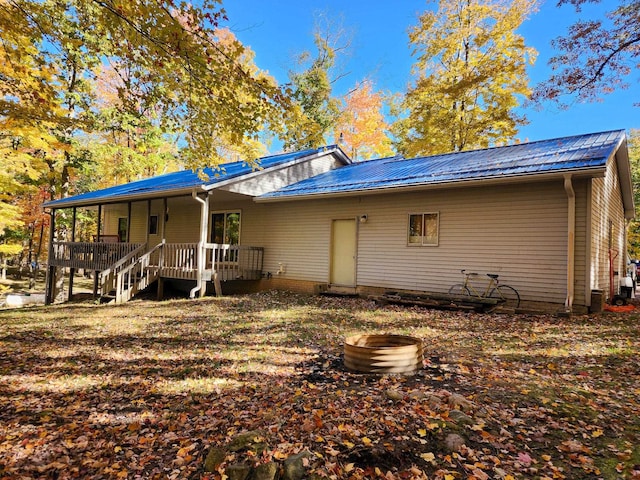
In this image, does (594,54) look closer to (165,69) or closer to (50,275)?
(165,69)

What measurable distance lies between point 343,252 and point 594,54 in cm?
794

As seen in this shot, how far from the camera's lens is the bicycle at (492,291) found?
893 centimetres

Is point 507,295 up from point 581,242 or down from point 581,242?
down

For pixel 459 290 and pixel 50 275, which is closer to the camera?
pixel 459 290

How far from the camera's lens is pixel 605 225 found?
1032cm

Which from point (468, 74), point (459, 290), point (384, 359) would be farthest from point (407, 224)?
point (468, 74)

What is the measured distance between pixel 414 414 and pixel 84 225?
105ft

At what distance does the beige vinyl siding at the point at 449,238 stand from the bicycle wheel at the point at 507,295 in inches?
6.7

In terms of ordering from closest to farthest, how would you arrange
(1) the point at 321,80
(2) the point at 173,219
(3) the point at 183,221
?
(3) the point at 183,221
(2) the point at 173,219
(1) the point at 321,80

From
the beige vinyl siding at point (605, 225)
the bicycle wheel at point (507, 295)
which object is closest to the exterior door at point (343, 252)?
the bicycle wheel at point (507, 295)

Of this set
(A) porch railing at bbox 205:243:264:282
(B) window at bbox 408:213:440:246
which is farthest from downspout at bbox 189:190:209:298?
(B) window at bbox 408:213:440:246

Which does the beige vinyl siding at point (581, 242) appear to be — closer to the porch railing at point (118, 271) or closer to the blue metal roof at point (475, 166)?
the blue metal roof at point (475, 166)

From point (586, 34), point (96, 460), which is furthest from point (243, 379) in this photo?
point (586, 34)

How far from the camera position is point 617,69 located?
30.9 feet
